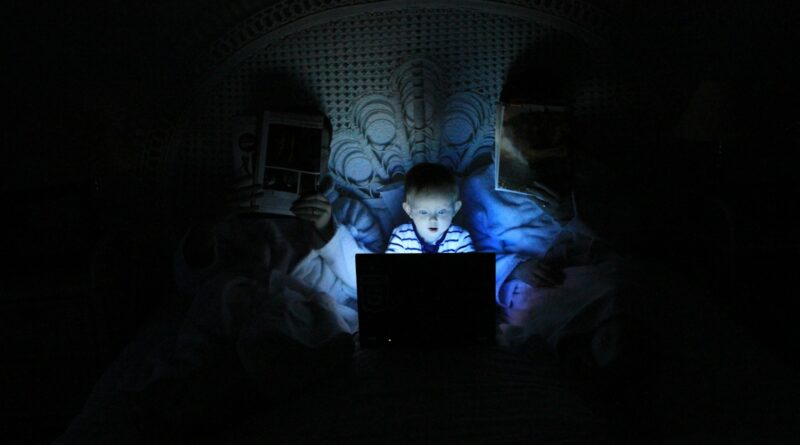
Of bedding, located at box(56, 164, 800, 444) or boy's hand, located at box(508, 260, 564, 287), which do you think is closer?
bedding, located at box(56, 164, 800, 444)

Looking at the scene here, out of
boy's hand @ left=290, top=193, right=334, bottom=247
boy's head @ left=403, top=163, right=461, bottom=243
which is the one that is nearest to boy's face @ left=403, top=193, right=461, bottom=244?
boy's head @ left=403, top=163, right=461, bottom=243

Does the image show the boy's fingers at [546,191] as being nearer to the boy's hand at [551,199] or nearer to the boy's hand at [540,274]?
the boy's hand at [551,199]

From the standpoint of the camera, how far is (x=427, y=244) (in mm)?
1865

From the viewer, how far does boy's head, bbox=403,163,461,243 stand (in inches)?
69.9

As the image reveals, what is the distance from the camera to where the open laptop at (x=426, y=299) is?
5.05ft

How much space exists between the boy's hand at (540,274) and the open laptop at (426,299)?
22 centimetres

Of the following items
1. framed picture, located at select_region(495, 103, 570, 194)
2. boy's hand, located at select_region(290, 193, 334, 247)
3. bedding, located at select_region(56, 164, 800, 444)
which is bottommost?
bedding, located at select_region(56, 164, 800, 444)

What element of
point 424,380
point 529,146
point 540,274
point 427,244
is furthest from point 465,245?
point 424,380

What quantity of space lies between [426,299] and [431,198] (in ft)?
→ 1.08

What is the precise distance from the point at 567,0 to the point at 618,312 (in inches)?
40.5

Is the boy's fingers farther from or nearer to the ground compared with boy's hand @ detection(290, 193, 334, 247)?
farther from the ground

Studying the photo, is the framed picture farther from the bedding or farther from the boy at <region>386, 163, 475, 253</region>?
the bedding

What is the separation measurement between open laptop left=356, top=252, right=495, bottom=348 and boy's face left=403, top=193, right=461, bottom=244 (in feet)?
0.85

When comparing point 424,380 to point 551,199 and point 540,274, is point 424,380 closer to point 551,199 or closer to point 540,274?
point 540,274
